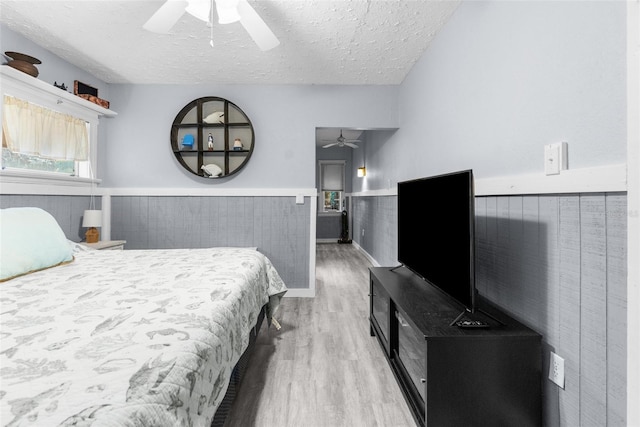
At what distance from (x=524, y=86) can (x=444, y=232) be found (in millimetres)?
792

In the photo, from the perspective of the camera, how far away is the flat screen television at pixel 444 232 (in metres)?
1.44

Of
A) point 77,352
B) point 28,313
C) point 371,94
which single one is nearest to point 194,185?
point 371,94

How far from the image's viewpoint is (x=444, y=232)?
169cm

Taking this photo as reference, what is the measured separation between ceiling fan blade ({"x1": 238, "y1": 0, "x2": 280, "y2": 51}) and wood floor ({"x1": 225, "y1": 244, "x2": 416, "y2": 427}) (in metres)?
2.24

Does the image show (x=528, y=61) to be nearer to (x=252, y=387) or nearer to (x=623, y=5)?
(x=623, y=5)

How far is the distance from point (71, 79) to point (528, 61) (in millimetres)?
3880

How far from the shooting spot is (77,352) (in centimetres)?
89

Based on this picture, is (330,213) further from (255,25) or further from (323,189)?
(255,25)

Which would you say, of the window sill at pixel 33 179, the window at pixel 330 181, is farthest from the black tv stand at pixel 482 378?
the window at pixel 330 181

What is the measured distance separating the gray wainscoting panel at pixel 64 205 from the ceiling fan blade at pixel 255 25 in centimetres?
228

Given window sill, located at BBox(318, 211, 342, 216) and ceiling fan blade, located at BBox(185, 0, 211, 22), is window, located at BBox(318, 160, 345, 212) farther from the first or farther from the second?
ceiling fan blade, located at BBox(185, 0, 211, 22)

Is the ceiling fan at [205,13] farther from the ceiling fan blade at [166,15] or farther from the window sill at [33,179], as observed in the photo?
the window sill at [33,179]

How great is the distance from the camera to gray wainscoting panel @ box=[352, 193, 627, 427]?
1.06 meters

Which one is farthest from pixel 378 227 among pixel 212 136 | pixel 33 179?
pixel 33 179
